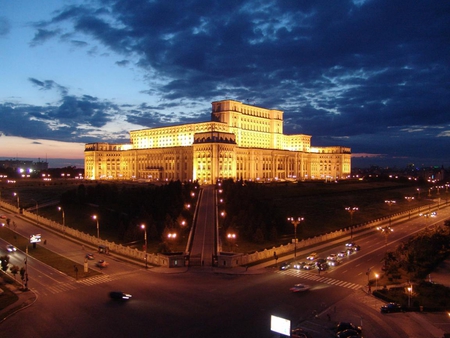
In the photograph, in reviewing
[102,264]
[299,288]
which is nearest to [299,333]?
[299,288]

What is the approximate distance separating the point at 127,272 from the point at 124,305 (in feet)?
34.3

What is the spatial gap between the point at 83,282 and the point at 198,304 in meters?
13.6

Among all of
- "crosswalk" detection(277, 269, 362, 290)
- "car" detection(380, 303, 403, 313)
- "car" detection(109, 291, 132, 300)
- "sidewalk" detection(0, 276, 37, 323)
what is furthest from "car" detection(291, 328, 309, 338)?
"sidewalk" detection(0, 276, 37, 323)

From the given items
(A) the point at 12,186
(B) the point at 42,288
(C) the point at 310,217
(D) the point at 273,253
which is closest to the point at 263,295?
(D) the point at 273,253

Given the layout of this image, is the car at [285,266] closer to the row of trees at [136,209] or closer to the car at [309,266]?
the car at [309,266]

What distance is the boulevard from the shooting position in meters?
26.7

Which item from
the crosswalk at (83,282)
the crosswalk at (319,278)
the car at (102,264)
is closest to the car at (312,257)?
the crosswalk at (319,278)

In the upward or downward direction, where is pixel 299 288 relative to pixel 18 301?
upward

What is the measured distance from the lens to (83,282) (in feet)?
124

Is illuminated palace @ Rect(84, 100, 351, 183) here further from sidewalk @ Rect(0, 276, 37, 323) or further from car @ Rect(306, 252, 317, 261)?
sidewalk @ Rect(0, 276, 37, 323)

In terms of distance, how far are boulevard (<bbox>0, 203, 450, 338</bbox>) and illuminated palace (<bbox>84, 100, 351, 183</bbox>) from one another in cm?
9297

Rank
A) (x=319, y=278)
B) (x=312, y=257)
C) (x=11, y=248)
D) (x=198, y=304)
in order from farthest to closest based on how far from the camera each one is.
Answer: (x=11, y=248)
(x=312, y=257)
(x=319, y=278)
(x=198, y=304)

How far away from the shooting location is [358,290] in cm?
3559

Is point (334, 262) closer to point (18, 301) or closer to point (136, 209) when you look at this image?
point (18, 301)
